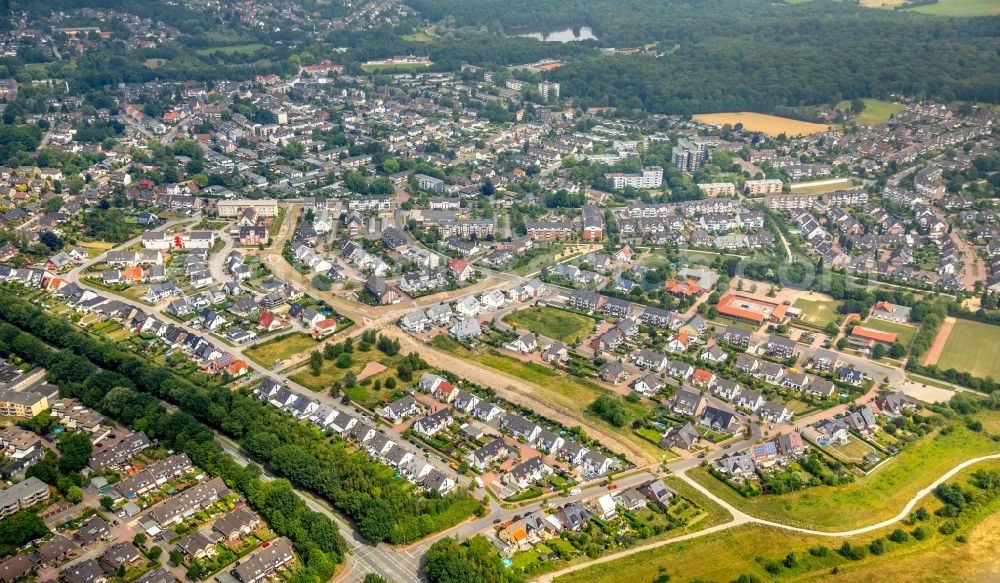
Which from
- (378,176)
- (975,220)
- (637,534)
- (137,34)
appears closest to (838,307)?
(975,220)

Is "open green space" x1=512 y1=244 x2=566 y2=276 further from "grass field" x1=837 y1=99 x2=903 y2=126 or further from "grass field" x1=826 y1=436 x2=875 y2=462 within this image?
"grass field" x1=837 y1=99 x2=903 y2=126

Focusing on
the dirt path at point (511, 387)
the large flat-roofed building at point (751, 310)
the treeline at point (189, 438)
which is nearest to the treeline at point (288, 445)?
the treeline at point (189, 438)

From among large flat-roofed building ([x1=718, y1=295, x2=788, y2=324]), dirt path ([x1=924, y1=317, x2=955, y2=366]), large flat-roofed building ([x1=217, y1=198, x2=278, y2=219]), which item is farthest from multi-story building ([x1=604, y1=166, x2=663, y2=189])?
dirt path ([x1=924, y1=317, x2=955, y2=366])

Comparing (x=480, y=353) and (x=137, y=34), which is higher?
(x=137, y=34)

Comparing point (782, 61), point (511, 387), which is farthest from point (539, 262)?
point (782, 61)

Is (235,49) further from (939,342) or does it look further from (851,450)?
(851,450)

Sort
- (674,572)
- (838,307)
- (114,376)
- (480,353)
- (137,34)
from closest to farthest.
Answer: (674,572) < (114,376) < (480,353) < (838,307) < (137,34)

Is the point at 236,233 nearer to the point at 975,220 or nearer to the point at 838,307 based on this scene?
the point at 838,307

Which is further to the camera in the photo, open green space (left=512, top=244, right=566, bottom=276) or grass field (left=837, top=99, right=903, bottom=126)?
grass field (left=837, top=99, right=903, bottom=126)
